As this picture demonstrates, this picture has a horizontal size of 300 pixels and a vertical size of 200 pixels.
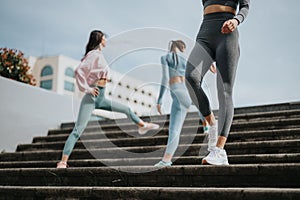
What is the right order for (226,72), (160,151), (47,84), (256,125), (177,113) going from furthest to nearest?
(47,84) < (256,125) < (160,151) < (177,113) < (226,72)

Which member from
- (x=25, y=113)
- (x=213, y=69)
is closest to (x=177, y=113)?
(x=213, y=69)

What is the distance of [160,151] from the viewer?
17.6 ft

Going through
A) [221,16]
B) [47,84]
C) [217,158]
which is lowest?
[217,158]

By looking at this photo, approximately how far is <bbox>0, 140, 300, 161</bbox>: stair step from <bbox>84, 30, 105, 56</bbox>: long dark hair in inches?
60.2

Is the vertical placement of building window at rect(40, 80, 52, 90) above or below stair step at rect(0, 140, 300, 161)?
above

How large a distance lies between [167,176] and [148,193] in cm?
36

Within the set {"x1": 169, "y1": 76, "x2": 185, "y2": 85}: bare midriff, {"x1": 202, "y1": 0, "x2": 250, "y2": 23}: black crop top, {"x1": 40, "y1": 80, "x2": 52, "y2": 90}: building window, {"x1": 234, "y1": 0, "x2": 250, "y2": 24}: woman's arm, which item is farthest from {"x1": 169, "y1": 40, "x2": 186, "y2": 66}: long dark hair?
{"x1": 40, "y1": 80, "x2": 52, "y2": 90}: building window

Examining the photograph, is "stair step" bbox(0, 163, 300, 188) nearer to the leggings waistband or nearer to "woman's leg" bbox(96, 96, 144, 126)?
"woman's leg" bbox(96, 96, 144, 126)

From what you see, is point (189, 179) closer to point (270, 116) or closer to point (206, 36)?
point (206, 36)

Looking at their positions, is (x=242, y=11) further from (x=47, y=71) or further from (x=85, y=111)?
(x=47, y=71)

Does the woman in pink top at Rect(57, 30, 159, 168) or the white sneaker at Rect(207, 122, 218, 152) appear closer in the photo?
the white sneaker at Rect(207, 122, 218, 152)

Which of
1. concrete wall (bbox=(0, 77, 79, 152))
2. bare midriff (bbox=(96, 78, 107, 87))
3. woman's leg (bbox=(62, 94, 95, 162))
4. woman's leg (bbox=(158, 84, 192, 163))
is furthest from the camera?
concrete wall (bbox=(0, 77, 79, 152))

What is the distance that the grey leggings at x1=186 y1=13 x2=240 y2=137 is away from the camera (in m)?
3.74

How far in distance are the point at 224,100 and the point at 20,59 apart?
6.17 metres
